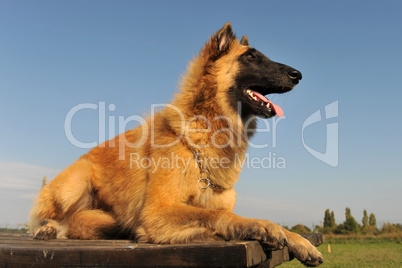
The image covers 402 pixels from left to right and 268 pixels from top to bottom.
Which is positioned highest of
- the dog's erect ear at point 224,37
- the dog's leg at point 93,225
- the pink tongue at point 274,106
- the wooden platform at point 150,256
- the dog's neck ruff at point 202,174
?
the dog's erect ear at point 224,37

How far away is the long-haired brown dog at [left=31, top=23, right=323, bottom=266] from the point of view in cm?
320

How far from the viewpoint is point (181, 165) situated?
340 centimetres

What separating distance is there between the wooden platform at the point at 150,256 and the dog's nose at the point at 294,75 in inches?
94.7

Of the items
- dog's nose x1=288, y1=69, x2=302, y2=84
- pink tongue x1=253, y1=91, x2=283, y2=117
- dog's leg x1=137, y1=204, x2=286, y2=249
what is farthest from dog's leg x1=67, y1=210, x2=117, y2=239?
dog's nose x1=288, y1=69, x2=302, y2=84

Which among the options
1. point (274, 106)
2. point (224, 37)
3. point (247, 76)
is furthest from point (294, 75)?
point (224, 37)

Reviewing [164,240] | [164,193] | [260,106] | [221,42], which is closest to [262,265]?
[164,240]

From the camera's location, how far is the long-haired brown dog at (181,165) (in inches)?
126

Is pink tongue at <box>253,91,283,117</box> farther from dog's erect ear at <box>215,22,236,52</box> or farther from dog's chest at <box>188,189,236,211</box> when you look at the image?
dog's chest at <box>188,189,236,211</box>

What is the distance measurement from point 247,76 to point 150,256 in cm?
276

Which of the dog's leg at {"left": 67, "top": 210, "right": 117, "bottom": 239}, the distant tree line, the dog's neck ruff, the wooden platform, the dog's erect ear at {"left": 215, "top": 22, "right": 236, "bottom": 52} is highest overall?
the dog's erect ear at {"left": 215, "top": 22, "right": 236, "bottom": 52}

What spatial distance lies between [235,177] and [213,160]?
416 mm

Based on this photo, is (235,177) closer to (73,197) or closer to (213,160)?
(213,160)

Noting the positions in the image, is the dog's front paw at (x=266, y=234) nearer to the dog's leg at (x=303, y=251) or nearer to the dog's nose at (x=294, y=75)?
the dog's leg at (x=303, y=251)

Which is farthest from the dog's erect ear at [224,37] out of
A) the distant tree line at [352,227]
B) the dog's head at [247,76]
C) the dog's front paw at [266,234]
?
the distant tree line at [352,227]
